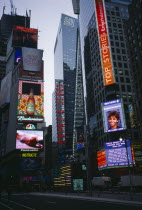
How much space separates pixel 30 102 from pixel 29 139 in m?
15.0

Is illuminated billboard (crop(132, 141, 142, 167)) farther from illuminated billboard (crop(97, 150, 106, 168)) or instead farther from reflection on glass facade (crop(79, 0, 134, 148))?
reflection on glass facade (crop(79, 0, 134, 148))

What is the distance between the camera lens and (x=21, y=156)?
3425 inches

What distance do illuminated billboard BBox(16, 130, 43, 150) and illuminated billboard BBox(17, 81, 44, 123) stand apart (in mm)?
5377

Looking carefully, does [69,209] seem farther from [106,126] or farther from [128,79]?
[128,79]

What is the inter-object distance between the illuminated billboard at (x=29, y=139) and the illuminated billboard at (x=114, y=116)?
38.4 meters

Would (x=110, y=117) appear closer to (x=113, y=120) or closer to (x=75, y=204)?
(x=113, y=120)

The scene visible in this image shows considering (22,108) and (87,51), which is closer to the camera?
(22,108)

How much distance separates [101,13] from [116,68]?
139 feet

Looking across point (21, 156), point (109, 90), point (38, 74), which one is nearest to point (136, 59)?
point (109, 90)

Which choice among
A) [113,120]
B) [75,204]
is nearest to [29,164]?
Result: [113,120]

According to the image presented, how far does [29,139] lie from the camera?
8512 cm

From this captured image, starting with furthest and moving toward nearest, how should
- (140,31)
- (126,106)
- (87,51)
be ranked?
(87,51) → (126,106) → (140,31)

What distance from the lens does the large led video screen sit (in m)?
52.5

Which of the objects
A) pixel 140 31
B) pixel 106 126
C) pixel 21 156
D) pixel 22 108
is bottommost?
pixel 21 156
